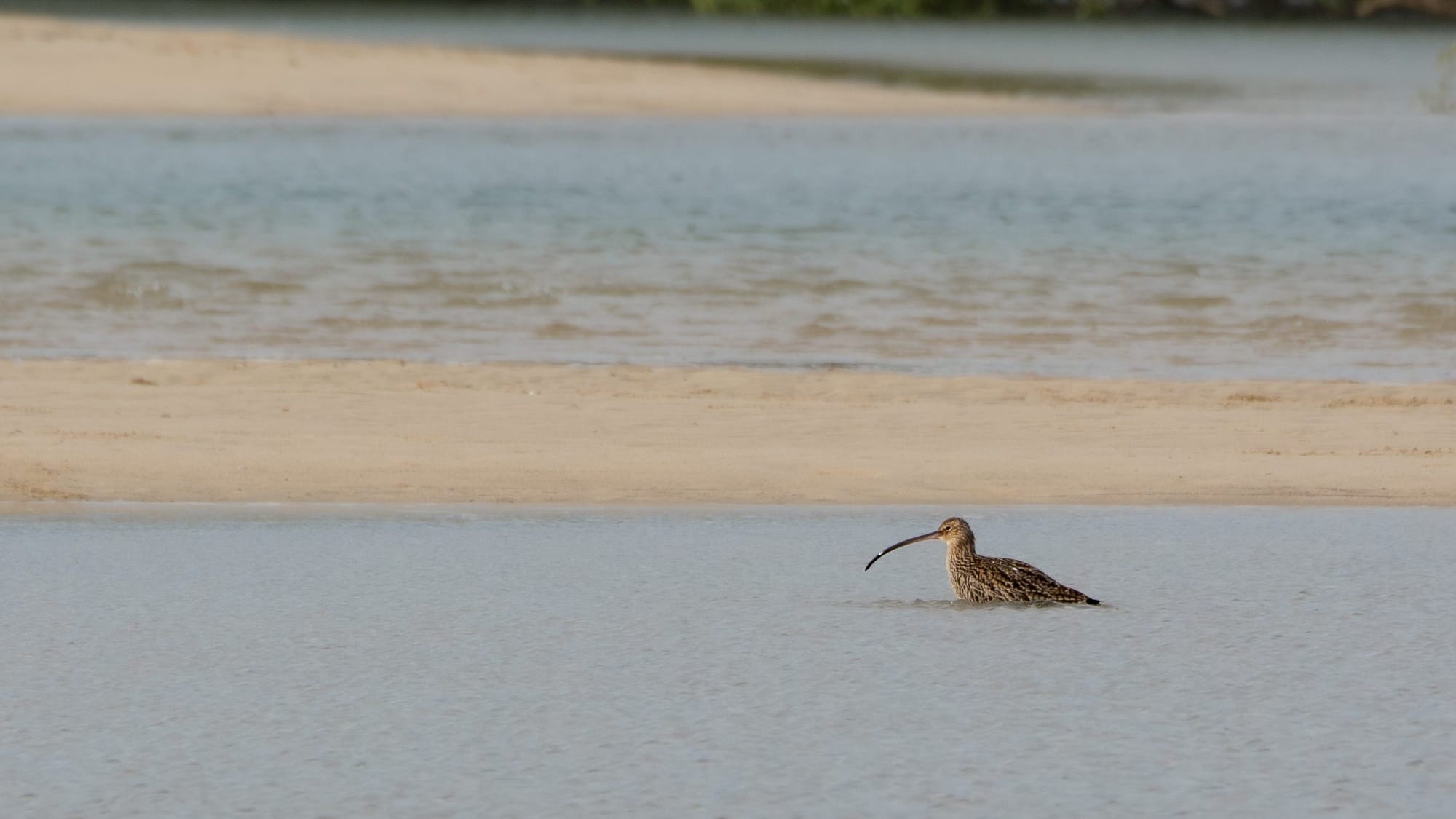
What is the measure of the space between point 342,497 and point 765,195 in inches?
729

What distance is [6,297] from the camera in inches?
691

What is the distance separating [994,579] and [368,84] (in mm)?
43235

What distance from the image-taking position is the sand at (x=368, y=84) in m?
46.3

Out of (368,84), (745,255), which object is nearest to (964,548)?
(745,255)


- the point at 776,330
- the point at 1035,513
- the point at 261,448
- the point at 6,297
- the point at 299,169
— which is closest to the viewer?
the point at 1035,513

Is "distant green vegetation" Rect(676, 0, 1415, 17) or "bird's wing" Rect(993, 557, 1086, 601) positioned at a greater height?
"bird's wing" Rect(993, 557, 1086, 601)

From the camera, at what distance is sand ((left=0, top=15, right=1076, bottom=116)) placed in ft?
152

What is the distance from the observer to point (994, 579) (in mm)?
7215

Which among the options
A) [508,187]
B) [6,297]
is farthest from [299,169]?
[6,297]

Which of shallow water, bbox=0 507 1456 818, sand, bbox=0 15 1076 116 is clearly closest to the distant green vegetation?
sand, bbox=0 15 1076 116

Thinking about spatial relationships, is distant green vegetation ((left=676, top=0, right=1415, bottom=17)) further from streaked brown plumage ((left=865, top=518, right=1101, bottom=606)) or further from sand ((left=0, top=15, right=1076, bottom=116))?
streaked brown plumage ((left=865, top=518, right=1101, bottom=606))

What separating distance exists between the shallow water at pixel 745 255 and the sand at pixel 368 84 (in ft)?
30.0

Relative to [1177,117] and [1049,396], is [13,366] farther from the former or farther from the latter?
[1177,117]

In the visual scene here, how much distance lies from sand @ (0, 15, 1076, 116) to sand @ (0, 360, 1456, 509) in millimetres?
33355
